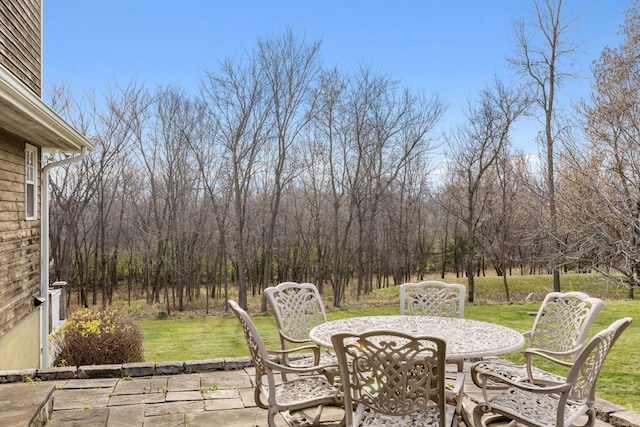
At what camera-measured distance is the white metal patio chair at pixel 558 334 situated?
9.50 feet

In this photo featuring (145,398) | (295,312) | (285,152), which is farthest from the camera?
(285,152)

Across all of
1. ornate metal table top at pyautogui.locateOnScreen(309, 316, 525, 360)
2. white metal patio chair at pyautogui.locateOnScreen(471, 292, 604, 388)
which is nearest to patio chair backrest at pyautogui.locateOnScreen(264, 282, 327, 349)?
ornate metal table top at pyautogui.locateOnScreen(309, 316, 525, 360)

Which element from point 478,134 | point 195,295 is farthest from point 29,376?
point 195,295

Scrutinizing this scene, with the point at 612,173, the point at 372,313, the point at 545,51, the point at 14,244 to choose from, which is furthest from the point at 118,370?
the point at 545,51

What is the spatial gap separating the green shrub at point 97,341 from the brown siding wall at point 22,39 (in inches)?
104

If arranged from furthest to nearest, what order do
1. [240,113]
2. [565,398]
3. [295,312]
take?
[240,113]
[295,312]
[565,398]

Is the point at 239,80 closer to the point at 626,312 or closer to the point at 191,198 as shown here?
the point at 191,198

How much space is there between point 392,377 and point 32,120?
372cm

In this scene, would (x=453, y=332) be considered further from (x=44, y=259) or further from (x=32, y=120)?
(x=44, y=259)

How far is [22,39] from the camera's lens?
5.66 m

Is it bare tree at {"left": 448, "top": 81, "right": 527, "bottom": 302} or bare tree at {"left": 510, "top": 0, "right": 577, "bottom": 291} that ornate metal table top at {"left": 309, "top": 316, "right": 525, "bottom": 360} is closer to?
bare tree at {"left": 510, "top": 0, "right": 577, "bottom": 291}

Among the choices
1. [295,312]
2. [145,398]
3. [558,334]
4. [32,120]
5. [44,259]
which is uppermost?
[32,120]

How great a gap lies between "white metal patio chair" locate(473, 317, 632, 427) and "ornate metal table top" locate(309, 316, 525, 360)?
0.19m

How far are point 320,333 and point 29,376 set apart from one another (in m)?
2.56
